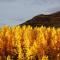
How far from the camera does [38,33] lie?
71.5 ft

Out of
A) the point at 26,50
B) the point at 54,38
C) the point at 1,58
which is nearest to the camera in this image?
the point at 1,58

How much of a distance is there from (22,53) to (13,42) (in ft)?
6.67

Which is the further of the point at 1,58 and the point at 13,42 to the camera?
the point at 13,42

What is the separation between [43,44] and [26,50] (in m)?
1.14

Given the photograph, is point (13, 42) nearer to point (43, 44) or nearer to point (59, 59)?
point (43, 44)

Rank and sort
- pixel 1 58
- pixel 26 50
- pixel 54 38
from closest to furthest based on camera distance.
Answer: pixel 1 58, pixel 26 50, pixel 54 38

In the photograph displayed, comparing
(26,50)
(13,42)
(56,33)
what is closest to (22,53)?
(26,50)

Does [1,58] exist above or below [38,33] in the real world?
below

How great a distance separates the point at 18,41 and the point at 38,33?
60.8 inches

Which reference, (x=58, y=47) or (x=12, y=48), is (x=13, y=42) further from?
(x=58, y=47)

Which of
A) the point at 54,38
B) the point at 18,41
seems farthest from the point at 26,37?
the point at 54,38

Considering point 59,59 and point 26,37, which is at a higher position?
point 26,37

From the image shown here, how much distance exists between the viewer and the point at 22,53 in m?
19.7

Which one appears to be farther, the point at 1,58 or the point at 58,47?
the point at 58,47
